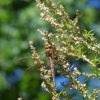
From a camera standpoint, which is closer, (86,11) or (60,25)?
(60,25)

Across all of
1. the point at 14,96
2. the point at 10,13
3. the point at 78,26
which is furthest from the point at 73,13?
the point at 78,26

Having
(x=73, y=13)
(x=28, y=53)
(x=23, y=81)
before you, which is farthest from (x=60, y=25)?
(x=23, y=81)

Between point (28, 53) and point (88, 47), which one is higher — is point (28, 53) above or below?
above

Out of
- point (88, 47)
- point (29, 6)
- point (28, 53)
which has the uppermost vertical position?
point (29, 6)

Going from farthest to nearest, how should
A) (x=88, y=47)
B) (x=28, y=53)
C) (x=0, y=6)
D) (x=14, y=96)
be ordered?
1. (x=14, y=96)
2. (x=0, y=6)
3. (x=28, y=53)
4. (x=88, y=47)

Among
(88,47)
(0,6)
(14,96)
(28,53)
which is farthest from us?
(14,96)

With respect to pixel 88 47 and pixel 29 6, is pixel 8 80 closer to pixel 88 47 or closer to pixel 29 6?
pixel 29 6
